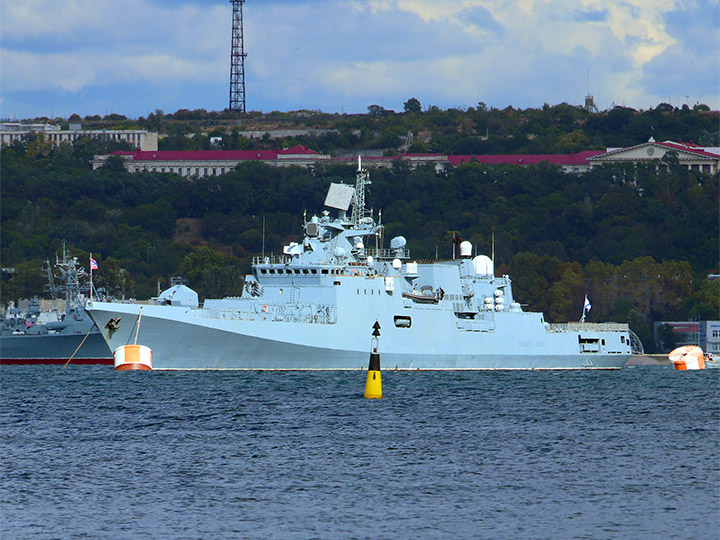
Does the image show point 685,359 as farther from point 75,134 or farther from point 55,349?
point 75,134

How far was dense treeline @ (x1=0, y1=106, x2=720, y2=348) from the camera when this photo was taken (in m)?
101

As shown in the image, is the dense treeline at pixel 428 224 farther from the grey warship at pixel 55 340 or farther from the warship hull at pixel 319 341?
the warship hull at pixel 319 341

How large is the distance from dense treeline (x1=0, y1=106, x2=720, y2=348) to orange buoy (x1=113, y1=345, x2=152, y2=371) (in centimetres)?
4378

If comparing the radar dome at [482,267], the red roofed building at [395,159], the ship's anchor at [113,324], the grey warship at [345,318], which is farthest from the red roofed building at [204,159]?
the ship's anchor at [113,324]

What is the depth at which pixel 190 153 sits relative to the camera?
164375mm

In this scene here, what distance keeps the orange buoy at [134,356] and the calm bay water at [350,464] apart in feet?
10.2

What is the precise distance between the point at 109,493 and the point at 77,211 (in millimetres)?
108218

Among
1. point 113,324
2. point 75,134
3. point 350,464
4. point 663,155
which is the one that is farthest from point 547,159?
point 350,464

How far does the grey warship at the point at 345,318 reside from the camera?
46.5 meters

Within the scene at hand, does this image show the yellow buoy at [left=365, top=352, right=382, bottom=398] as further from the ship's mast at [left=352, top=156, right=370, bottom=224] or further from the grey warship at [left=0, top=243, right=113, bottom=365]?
the grey warship at [left=0, top=243, right=113, bottom=365]

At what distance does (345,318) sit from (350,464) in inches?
918

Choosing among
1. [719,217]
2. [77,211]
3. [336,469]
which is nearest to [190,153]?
[77,211]

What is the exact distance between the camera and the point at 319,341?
48.4 meters

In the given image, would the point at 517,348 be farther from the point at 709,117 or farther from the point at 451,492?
the point at 709,117
